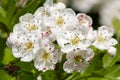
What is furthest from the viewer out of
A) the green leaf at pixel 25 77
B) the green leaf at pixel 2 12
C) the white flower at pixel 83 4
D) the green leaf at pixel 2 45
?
the white flower at pixel 83 4

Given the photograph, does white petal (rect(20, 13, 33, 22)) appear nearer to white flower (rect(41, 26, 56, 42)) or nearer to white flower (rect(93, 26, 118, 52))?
white flower (rect(41, 26, 56, 42))

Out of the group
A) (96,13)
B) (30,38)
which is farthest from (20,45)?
(96,13)

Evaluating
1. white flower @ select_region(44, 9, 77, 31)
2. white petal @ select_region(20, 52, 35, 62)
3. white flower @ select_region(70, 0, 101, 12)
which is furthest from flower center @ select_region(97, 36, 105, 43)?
white flower @ select_region(70, 0, 101, 12)

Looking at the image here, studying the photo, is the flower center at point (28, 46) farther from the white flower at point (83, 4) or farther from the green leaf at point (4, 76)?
the white flower at point (83, 4)

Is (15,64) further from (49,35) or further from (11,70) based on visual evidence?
(49,35)

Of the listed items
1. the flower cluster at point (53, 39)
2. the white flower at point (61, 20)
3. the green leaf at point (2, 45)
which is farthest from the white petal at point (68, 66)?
the green leaf at point (2, 45)

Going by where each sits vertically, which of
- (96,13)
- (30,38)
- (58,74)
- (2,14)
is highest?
(96,13)

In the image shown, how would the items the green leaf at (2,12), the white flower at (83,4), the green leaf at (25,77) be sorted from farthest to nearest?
the white flower at (83,4)
the green leaf at (2,12)
the green leaf at (25,77)

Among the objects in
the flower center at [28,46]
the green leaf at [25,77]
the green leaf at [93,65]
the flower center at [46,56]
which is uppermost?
the flower center at [28,46]
